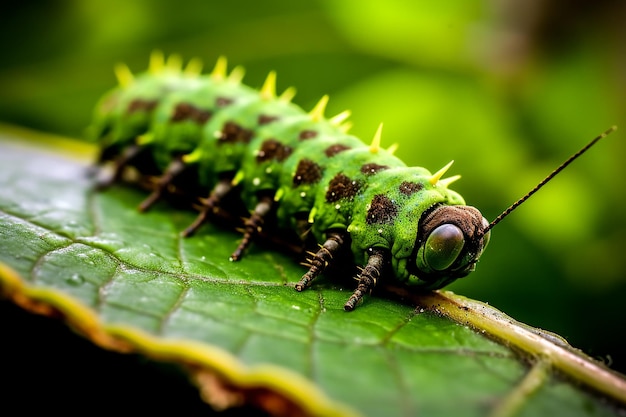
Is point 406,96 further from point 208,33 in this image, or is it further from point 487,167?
point 208,33

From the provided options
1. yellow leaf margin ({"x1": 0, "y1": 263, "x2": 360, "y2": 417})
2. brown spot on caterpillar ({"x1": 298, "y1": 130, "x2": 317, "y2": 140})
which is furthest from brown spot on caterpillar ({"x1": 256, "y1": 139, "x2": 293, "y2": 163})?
yellow leaf margin ({"x1": 0, "y1": 263, "x2": 360, "y2": 417})

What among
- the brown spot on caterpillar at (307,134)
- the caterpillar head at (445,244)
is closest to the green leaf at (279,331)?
the caterpillar head at (445,244)

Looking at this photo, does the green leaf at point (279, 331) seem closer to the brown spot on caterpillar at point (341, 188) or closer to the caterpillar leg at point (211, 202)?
the caterpillar leg at point (211, 202)

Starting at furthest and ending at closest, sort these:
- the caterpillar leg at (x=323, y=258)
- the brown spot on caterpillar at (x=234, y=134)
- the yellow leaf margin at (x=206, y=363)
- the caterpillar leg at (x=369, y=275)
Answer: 1. the brown spot on caterpillar at (x=234, y=134)
2. the caterpillar leg at (x=323, y=258)
3. the caterpillar leg at (x=369, y=275)
4. the yellow leaf margin at (x=206, y=363)

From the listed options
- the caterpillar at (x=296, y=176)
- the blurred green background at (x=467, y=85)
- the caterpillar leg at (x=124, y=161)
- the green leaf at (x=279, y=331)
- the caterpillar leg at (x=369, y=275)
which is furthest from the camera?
the blurred green background at (x=467, y=85)

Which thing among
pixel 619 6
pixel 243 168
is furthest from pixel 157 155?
pixel 619 6

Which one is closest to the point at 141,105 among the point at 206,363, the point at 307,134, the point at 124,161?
the point at 124,161

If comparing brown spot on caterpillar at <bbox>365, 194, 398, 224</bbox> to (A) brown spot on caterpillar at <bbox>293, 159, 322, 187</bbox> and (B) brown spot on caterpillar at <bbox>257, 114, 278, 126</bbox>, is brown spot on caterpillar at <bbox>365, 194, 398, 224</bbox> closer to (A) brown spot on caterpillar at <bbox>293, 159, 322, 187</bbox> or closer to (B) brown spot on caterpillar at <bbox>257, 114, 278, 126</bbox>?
(A) brown spot on caterpillar at <bbox>293, 159, 322, 187</bbox>
